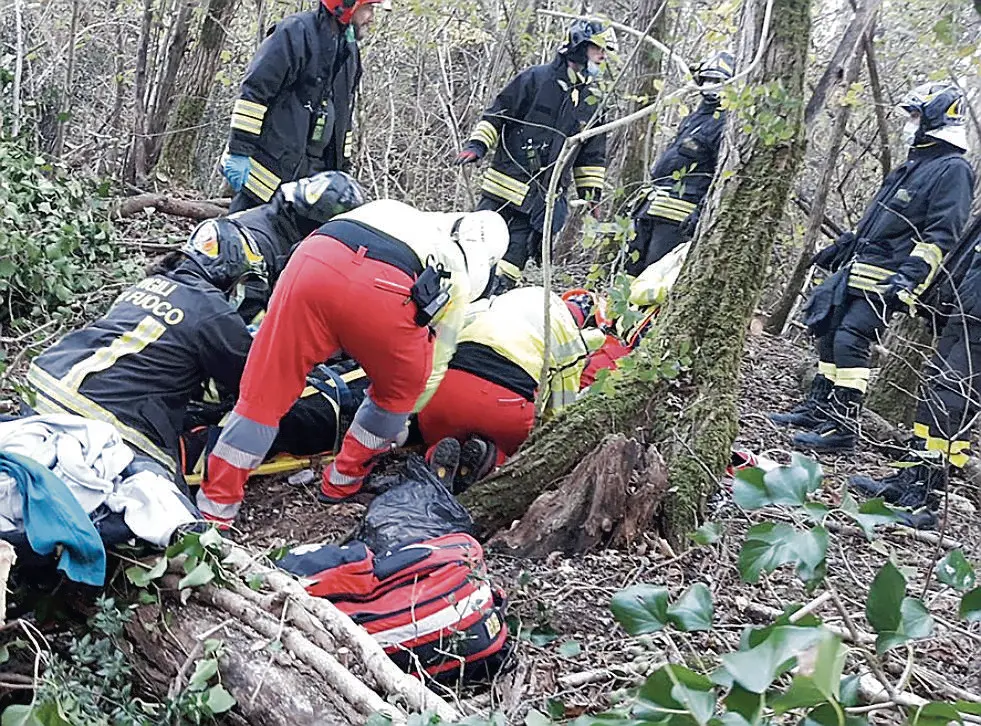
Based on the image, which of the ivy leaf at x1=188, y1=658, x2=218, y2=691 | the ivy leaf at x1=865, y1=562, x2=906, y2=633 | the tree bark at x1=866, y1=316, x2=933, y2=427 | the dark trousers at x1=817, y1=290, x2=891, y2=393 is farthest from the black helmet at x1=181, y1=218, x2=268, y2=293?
the tree bark at x1=866, y1=316, x2=933, y2=427

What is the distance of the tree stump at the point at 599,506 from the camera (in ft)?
10.8

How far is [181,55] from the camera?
7.30 m

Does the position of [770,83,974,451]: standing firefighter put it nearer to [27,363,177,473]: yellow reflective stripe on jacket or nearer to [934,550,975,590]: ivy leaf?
[934,550,975,590]: ivy leaf

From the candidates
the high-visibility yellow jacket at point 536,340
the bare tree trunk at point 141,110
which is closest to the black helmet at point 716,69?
the high-visibility yellow jacket at point 536,340

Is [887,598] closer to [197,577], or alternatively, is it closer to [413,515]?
[197,577]

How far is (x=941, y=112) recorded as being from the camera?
4883 mm

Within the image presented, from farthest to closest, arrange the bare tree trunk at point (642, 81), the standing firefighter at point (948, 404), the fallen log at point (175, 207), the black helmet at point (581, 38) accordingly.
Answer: the bare tree trunk at point (642, 81) → the fallen log at point (175, 207) → the black helmet at point (581, 38) → the standing firefighter at point (948, 404)

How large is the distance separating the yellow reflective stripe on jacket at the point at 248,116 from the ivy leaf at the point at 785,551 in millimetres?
4404

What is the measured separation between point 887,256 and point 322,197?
3206 mm

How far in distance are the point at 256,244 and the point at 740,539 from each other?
2.32m

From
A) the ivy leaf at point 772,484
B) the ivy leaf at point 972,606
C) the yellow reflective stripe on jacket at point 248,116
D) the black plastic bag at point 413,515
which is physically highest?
the ivy leaf at point 772,484

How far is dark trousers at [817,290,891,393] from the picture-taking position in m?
5.21

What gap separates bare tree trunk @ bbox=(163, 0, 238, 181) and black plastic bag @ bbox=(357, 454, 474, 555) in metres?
5.07

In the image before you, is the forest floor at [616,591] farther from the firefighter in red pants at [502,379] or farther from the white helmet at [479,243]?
the white helmet at [479,243]
